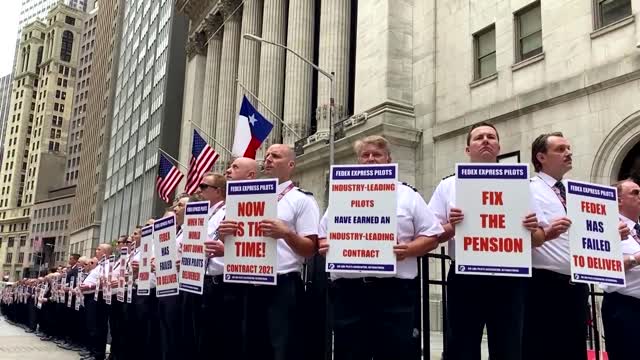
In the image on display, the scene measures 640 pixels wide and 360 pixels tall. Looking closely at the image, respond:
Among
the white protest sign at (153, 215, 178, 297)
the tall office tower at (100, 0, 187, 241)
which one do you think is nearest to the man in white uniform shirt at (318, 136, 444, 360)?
the white protest sign at (153, 215, 178, 297)

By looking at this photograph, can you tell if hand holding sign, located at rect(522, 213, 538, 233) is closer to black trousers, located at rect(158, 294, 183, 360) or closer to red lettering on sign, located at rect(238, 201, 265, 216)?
red lettering on sign, located at rect(238, 201, 265, 216)

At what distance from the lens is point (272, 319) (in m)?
5.35

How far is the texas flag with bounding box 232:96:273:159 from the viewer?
69.2ft

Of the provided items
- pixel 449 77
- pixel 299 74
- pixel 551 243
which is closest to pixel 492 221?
pixel 551 243

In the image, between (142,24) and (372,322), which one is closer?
(372,322)

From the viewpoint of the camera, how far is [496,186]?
14.6ft

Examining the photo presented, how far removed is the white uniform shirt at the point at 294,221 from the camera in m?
5.49

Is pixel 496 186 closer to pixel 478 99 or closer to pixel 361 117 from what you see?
pixel 478 99

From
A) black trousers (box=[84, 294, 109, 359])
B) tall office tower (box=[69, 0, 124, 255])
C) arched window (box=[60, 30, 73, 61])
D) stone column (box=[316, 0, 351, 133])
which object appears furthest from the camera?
arched window (box=[60, 30, 73, 61])

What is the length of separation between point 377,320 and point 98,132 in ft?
339

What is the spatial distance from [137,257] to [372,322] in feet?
18.7

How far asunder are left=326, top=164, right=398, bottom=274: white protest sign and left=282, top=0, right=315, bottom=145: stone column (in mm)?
26323

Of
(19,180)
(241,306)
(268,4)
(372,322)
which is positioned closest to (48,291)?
(241,306)

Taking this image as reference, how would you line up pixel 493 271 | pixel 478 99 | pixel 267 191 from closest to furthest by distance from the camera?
1. pixel 493 271
2. pixel 267 191
3. pixel 478 99
